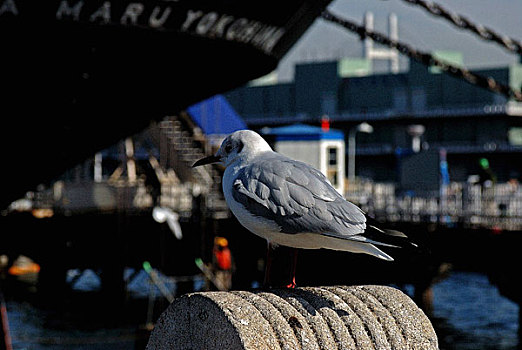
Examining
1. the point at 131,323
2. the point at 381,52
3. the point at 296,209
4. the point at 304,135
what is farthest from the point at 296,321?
the point at 381,52

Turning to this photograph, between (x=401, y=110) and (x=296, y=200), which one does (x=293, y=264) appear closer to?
(x=296, y=200)

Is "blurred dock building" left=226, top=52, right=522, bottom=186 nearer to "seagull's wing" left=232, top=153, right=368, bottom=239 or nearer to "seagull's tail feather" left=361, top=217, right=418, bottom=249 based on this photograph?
"seagull's wing" left=232, top=153, right=368, bottom=239

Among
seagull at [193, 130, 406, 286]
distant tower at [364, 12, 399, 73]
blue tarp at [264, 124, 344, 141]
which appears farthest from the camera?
distant tower at [364, 12, 399, 73]

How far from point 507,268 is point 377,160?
68529 mm

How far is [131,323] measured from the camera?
3884cm

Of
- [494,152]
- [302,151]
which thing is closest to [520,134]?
[494,152]

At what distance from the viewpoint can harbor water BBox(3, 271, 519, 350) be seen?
3384 cm

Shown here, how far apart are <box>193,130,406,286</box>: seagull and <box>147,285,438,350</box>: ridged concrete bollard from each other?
21.7 inches

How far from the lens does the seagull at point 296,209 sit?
796cm

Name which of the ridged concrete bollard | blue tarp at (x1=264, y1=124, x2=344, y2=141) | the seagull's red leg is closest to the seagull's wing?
the seagull's red leg

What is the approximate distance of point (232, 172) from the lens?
842cm

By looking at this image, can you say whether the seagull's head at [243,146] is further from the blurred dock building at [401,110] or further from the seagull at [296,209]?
the blurred dock building at [401,110]

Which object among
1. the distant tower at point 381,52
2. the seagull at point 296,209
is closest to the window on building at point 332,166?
the seagull at point 296,209

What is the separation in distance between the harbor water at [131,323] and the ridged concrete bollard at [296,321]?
1882cm
